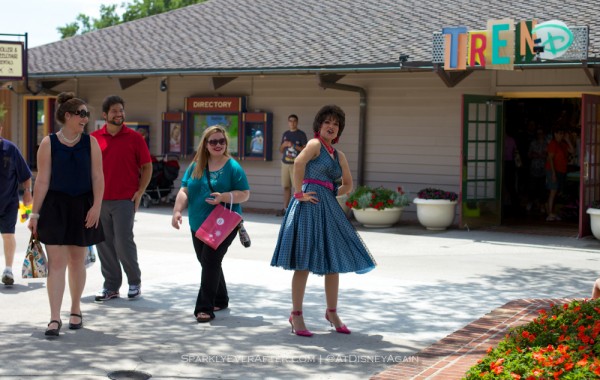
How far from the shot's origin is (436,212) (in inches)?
592

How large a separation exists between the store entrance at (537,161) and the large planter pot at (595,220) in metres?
2.94

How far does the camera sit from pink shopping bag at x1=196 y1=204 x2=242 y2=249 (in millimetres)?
7914

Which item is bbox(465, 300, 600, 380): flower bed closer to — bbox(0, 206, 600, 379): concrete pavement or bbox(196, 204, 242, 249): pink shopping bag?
bbox(0, 206, 600, 379): concrete pavement

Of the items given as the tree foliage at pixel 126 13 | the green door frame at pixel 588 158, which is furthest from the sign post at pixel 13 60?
the tree foliage at pixel 126 13

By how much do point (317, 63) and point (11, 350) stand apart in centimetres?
1053

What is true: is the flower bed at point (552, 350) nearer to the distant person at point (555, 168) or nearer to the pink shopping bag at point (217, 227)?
the pink shopping bag at point (217, 227)

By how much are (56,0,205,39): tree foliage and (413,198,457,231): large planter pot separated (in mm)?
48661

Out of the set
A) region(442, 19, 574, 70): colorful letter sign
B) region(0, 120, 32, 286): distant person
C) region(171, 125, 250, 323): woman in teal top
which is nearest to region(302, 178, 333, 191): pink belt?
region(171, 125, 250, 323): woman in teal top

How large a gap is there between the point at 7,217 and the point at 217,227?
2808 mm

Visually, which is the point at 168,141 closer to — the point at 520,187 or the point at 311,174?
the point at 520,187

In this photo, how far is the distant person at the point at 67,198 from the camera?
7348mm

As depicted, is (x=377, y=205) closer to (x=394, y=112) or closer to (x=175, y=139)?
(x=394, y=112)

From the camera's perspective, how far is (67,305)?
8.55 m

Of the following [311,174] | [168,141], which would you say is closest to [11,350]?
[311,174]
